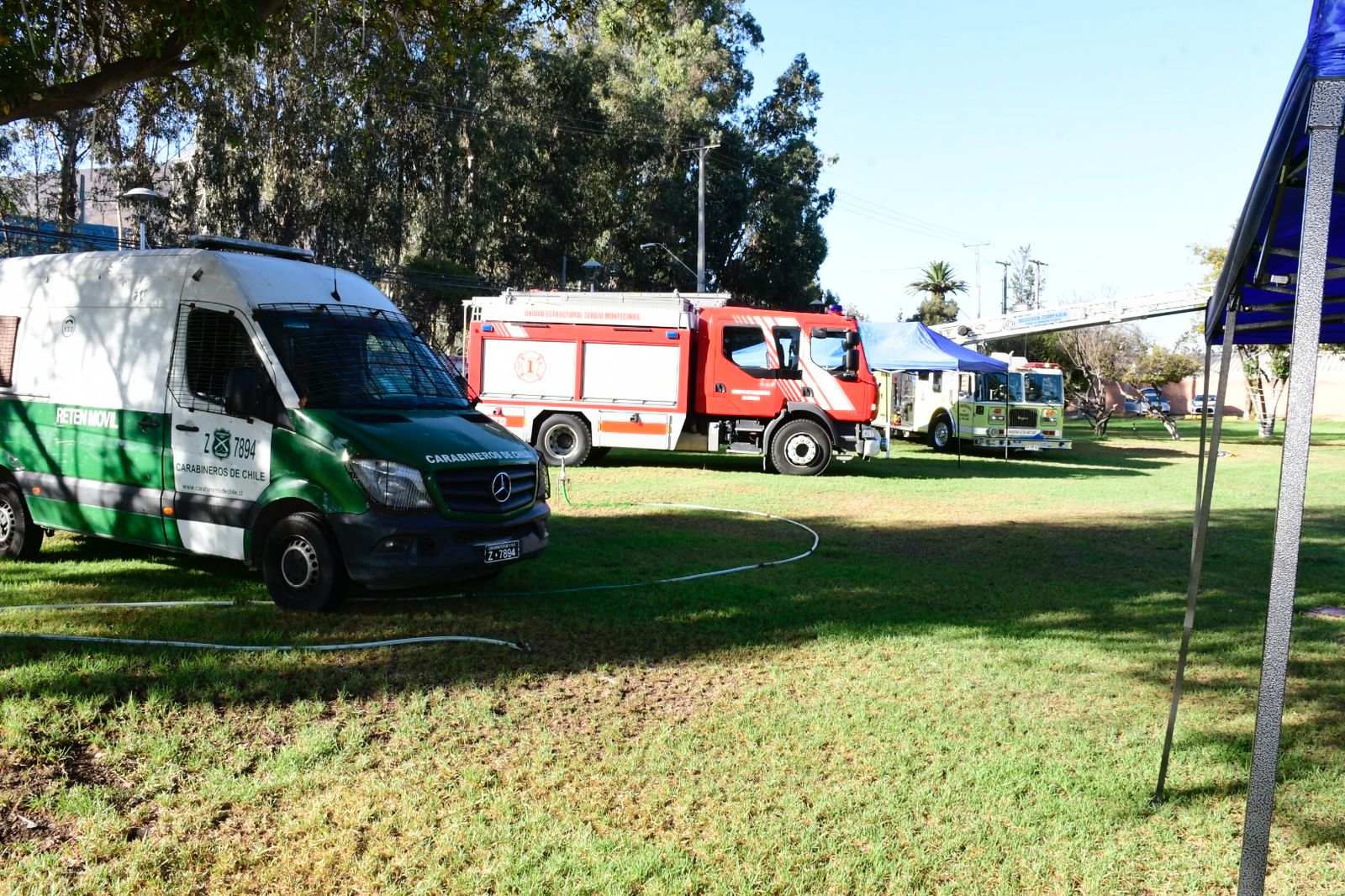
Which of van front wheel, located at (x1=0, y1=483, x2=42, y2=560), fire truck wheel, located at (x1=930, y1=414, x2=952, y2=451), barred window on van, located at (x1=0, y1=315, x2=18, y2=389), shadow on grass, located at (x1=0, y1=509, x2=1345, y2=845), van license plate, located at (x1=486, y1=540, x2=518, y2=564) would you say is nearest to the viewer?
shadow on grass, located at (x1=0, y1=509, x2=1345, y2=845)

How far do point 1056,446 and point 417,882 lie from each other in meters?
25.8

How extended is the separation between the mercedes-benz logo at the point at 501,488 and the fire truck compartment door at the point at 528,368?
11.5 m

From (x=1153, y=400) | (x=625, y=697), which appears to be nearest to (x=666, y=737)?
(x=625, y=697)

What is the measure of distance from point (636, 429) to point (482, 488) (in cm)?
1147

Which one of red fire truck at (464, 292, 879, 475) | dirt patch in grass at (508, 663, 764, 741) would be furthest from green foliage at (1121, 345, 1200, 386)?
dirt patch in grass at (508, 663, 764, 741)

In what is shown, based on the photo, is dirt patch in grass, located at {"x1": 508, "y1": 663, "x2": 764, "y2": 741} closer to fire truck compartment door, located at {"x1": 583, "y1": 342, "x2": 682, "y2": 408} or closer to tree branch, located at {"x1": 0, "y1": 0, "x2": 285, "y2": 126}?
tree branch, located at {"x1": 0, "y1": 0, "x2": 285, "y2": 126}

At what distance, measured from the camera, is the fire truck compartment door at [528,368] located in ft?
61.2

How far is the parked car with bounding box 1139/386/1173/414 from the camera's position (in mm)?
53156

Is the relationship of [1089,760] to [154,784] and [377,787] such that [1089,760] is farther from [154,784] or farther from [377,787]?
[154,784]

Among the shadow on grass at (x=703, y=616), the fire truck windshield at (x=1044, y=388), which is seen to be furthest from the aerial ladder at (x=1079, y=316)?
the shadow on grass at (x=703, y=616)

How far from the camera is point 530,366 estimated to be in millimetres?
18812

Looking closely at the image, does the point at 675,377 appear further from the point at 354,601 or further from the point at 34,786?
the point at 34,786

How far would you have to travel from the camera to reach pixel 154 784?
Result: 409 centimetres

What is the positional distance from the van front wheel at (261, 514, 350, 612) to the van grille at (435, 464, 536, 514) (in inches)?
32.5
